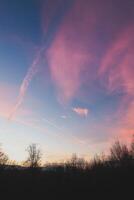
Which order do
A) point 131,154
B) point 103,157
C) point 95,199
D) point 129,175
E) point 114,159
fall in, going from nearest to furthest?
point 95,199
point 129,175
point 131,154
point 114,159
point 103,157

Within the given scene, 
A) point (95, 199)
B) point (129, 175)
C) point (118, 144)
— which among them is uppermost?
point (118, 144)

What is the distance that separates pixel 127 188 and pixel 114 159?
120 feet

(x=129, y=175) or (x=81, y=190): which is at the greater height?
(x=129, y=175)

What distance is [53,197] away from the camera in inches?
698

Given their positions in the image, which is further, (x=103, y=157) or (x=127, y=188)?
(x=103, y=157)

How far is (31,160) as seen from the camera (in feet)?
239

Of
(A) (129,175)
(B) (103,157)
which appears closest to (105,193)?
(A) (129,175)

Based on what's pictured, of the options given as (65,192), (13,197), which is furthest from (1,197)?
(65,192)

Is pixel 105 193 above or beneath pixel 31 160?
beneath

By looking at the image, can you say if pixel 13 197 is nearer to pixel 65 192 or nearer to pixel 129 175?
pixel 65 192

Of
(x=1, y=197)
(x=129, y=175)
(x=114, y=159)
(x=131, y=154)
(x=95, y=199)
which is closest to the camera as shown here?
(x=95, y=199)

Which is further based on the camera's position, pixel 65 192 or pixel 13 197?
pixel 65 192

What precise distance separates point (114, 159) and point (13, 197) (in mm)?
39690

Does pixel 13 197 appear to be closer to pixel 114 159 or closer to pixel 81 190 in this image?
pixel 81 190
